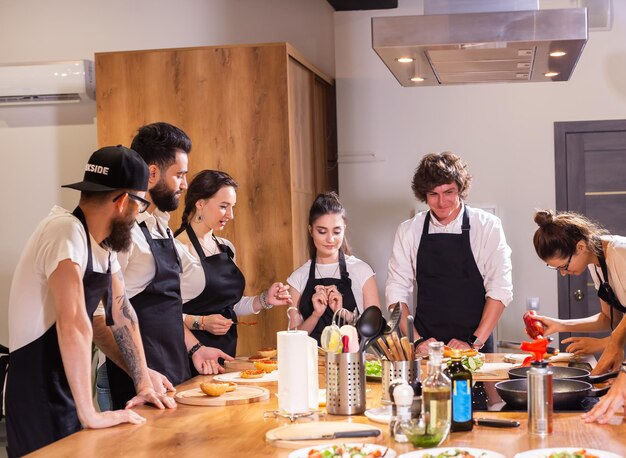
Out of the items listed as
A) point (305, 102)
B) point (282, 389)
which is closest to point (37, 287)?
point (282, 389)

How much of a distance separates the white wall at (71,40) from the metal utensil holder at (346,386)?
3.87m

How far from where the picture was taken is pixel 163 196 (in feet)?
11.3

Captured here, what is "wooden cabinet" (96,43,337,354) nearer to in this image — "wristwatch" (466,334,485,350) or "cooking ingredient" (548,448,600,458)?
"wristwatch" (466,334,485,350)

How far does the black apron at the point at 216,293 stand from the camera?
3.87 metres

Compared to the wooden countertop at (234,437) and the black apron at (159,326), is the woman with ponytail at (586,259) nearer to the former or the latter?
the wooden countertop at (234,437)

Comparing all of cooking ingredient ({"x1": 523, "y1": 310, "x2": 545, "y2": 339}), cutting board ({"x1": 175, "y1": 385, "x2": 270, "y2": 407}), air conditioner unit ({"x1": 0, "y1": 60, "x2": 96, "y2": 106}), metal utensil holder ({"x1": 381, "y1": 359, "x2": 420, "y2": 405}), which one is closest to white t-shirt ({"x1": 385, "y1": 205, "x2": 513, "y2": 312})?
cooking ingredient ({"x1": 523, "y1": 310, "x2": 545, "y2": 339})

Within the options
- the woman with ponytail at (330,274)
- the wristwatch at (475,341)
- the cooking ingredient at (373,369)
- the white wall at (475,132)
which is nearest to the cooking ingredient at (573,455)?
the cooking ingredient at (373,369)

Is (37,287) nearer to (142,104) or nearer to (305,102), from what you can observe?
(142,104)

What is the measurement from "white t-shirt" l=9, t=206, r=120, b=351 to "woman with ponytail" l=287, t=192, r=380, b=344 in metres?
A: 1.73

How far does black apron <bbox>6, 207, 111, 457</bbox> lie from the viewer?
8.61 feet

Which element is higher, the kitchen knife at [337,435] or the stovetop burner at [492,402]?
the kitchen knife at [337,435]

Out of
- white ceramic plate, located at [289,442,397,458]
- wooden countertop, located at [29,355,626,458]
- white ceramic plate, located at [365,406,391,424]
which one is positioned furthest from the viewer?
white ceramic plate, located at [365,406,391,424]

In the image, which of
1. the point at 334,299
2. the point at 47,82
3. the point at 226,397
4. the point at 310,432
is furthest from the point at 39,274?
the point at 47,82

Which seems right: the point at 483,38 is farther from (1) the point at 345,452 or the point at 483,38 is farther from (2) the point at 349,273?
(1) the point at 345,452
